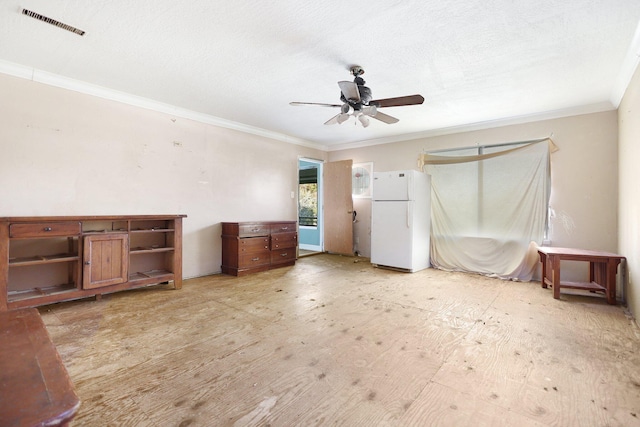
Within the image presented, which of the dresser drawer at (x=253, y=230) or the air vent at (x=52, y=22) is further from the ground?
the air vent at (x=52, y=22)

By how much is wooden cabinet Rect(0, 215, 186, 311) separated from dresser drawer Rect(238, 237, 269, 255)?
1.01m

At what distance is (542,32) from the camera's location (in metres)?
2.34

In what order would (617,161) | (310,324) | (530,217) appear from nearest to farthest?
1. (310,324)
2. (617,161)
3. (530,217)

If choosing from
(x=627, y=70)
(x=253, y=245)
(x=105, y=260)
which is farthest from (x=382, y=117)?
(x=105, y=260)

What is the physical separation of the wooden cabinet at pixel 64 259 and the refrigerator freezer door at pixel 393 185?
3.14 m

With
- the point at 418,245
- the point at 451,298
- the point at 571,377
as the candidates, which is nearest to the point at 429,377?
the point at 571,377

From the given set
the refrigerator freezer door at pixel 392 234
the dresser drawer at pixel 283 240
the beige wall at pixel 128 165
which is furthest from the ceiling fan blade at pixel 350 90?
the dresser drawer at pixel 283 240

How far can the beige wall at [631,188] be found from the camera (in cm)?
279

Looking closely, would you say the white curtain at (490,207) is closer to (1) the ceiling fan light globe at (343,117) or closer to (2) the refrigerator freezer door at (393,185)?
(2) the refrigerator freezer door at (393,185)

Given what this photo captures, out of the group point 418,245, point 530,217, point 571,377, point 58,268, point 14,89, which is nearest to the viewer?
point 571,377

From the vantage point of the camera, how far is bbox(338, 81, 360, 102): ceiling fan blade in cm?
267

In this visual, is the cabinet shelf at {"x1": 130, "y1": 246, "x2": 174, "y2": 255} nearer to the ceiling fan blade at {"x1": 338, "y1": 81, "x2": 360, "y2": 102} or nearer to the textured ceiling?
the textured ceiling

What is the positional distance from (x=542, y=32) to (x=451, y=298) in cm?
267

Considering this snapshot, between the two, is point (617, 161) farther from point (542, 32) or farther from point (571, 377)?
point (571, 377)
